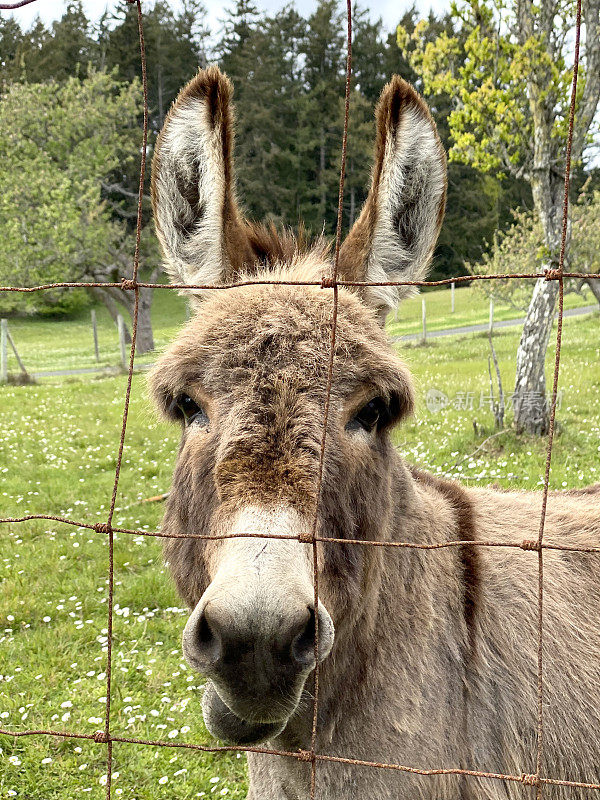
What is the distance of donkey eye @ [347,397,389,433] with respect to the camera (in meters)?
1.96

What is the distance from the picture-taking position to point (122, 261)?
1039 inches

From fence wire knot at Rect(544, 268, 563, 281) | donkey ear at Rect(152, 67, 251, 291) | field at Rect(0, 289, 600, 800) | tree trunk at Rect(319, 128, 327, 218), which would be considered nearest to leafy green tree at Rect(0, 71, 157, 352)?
tree trunk at Rect(319, 128, 327, 218)

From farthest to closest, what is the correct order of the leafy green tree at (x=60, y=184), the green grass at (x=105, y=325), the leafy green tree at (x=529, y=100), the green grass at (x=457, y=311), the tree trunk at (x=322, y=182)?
the green grass at (x=457, y=311), the green grass at (x=105, y=325), the leafy green tree at (x=60, y=184), the tree trunk at (x=322, y=182), the leafy green tree at (x=529, y=100)

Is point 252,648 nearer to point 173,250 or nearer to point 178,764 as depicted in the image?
point 173,250

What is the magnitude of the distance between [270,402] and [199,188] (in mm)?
1102

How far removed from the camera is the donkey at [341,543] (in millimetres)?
1530

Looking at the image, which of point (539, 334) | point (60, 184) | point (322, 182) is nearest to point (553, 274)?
point (539, 334)

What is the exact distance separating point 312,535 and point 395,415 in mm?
654

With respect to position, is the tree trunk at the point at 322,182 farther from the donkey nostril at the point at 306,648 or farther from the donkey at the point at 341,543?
the donkey nostril at the point at 306,648

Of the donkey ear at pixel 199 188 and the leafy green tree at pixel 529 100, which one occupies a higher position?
the leafy green tree at pixel 529 100

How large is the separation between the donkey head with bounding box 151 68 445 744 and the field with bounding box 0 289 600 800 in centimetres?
42

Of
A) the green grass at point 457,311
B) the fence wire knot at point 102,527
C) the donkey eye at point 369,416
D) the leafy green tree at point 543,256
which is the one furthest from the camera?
the green grass at point 457,311

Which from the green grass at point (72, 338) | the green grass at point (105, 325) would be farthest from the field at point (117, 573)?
the green grass at point (72, 338)

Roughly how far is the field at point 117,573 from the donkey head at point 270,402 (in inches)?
16.6
